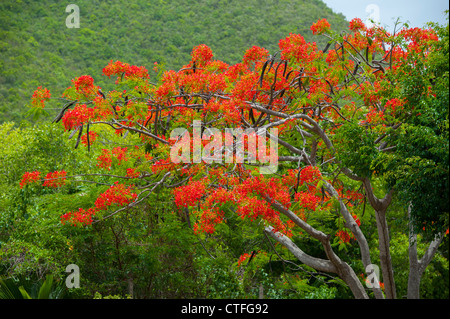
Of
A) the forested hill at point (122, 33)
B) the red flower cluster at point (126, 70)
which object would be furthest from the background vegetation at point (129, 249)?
the forested hill at point (122, 33)

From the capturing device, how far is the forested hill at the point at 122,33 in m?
27.8

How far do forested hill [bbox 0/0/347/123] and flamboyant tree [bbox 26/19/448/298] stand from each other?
58.3 feet

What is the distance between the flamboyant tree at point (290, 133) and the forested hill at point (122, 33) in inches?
699

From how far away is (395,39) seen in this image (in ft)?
24.6

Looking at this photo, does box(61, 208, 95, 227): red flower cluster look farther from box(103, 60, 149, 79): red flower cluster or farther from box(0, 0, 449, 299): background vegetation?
box(103, 60, 149, 79): red flower cluster

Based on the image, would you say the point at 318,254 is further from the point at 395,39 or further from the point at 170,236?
the point at 395,39

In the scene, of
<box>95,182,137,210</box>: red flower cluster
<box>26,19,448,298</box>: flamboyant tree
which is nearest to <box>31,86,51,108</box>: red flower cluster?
<box>26,19,448,298</box>: flamboyant tree

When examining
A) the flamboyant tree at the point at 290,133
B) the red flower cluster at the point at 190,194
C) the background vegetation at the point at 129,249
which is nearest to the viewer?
the flamboyant tree at the point at 290,133

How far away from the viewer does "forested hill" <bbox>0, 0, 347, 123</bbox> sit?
2784 cm

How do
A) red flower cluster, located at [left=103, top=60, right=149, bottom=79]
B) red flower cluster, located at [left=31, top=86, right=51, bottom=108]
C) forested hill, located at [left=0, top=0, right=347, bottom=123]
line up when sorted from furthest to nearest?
forested hill, located at [left=0, top=0, right=347, bottom=123] → red flower cluster, located at [left=103, top=60, right=149, bottom=79] → red flower cluster, located at [left=31, top=86, right=51, bottom=108]

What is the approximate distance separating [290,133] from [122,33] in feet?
84.7

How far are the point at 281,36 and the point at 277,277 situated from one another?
21.5 meters

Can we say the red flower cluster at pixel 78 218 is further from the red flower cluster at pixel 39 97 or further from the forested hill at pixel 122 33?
the forested hill at pixel 122 33

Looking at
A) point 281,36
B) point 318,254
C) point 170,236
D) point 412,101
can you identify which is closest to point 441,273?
point 318,254
